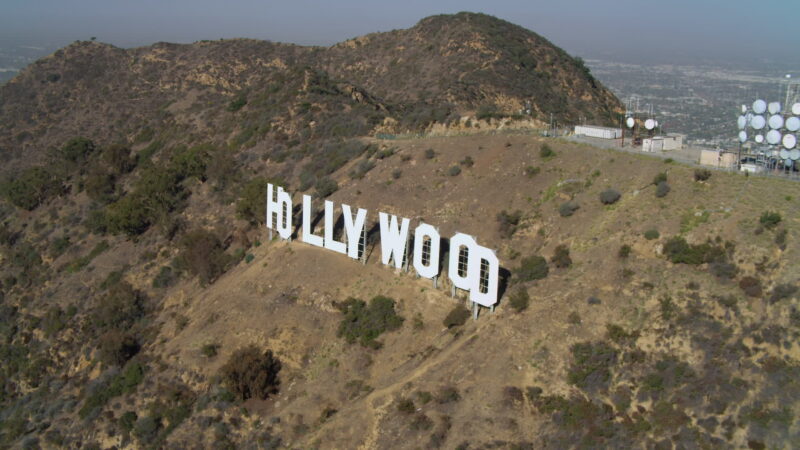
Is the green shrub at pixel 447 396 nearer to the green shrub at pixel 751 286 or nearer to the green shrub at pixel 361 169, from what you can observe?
the green shrub at pixel 751 286

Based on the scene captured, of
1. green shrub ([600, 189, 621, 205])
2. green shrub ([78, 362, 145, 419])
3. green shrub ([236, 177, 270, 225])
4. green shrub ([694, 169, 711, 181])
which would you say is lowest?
green shrub ([78, 362, 145, 419])

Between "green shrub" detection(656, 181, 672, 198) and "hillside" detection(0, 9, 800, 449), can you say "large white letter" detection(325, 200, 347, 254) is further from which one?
"green shrub" detection(656, 181, 672, 198)

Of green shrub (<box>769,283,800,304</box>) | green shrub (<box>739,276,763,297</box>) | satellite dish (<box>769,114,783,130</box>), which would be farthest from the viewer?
satellite dish (<box>769,114,783,130</box>)

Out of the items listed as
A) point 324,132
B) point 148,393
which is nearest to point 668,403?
point 148,393

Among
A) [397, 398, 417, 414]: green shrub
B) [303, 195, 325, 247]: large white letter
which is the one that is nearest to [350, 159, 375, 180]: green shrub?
[303, 195, 325, 247]: large white letter

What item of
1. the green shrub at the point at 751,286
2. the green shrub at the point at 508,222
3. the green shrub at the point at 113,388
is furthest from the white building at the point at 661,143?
the green shrub at the point at 113,388

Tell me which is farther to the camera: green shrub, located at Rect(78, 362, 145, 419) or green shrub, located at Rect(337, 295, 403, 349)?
green shrub, located at Rect(78, 362, 145, 419)
